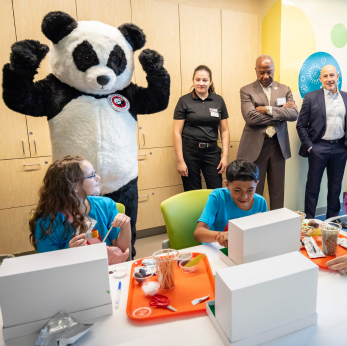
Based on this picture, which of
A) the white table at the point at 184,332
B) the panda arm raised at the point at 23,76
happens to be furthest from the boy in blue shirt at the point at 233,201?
the panda arm raised at the point at 23,76

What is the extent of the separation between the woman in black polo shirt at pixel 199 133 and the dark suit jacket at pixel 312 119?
88 cm

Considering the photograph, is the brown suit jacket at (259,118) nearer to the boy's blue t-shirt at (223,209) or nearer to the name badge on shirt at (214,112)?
the name badge on shirt at (214,112)

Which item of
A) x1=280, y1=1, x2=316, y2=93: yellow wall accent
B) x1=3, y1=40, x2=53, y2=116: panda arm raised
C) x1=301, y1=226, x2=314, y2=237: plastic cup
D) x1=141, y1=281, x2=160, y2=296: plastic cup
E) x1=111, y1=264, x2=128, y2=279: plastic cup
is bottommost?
x1=111, y1=264, x2=128, y2=279: plastic cup

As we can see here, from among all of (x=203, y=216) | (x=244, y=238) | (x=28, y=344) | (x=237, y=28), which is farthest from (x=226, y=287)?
(x=237, y=28)

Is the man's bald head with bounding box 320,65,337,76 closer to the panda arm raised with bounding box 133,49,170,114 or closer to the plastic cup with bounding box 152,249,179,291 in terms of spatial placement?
the panda arm raised with bounding box 133,49,170,114

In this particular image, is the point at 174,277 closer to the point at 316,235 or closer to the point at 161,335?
the point at 161,335

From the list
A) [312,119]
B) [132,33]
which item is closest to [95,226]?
[132,33]

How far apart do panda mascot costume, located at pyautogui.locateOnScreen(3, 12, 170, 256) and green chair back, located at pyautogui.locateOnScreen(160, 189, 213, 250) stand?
377 millimetres

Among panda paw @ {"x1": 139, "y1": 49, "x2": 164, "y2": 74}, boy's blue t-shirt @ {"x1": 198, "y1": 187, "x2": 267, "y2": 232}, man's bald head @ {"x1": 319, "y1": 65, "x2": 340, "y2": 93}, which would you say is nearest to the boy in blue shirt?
boy's blue t-shirt @ {"x1": 198, "y1": 187, "x2": 267, "y2": 232}

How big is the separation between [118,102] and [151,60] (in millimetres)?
305

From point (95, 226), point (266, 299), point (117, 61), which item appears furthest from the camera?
point (117, 61)

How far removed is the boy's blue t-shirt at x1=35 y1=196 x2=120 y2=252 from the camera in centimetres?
118

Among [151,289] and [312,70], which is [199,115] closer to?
[312,70]

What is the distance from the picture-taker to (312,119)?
2.96 meters
